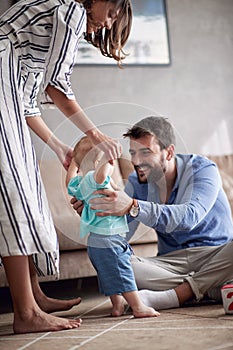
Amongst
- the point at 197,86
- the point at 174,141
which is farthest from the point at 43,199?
the point at 197,86

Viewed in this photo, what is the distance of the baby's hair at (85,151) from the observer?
188cm

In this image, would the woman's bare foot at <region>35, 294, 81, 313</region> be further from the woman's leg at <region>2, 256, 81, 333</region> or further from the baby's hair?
the baby's hair

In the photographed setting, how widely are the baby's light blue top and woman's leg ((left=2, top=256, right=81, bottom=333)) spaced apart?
0.30m

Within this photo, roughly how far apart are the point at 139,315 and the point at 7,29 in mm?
998

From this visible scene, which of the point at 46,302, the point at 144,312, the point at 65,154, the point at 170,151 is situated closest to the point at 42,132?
the point at 65,154

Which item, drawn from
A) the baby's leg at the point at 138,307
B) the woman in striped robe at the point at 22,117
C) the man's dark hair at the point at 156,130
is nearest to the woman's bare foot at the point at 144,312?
the baby's leg at the point at 138,307

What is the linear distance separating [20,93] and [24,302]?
64 cm

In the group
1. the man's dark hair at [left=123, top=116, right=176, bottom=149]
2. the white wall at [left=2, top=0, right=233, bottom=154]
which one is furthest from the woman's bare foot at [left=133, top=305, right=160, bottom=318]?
the white wall at [left=2, top=0, right=233, bottom=154]

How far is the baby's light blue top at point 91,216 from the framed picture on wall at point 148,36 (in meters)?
2.01

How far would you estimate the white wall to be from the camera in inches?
155

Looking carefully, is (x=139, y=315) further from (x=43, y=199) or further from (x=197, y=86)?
(x=197, y=86)

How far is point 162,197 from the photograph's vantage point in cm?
219

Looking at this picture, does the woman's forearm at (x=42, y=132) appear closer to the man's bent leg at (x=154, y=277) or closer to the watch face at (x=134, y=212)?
the watch face at (x=134, y=212)

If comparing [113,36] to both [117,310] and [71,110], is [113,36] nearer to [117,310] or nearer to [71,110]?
[71,110]
